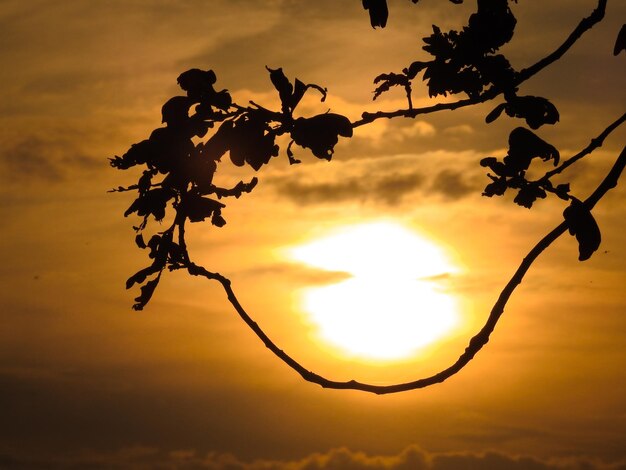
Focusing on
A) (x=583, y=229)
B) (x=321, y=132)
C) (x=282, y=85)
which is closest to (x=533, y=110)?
(x=583, y=229)

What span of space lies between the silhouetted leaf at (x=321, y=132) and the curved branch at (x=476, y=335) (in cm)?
113

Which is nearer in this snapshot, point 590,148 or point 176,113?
point 176,113

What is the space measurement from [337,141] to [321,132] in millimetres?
100

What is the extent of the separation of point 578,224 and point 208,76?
2.36 m

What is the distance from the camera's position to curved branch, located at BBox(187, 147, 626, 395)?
536cm

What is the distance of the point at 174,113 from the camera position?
5055 mm

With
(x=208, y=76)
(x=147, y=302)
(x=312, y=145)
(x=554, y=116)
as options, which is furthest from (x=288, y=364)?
(x=554, y=116)

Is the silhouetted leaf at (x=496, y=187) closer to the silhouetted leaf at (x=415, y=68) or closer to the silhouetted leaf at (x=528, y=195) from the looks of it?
the silhouetted leaf at (x=528, y=195)

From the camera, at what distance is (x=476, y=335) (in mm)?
5379

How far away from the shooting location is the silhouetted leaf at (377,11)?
4.95 metres

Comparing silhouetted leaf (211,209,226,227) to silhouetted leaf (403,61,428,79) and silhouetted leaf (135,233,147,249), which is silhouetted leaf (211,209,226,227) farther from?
silhouetted leaf (403,61,428,79)

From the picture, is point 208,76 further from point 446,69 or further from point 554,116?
point 554,116

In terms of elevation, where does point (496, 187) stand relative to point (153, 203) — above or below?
above

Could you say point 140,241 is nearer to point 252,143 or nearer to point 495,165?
point 252,143
